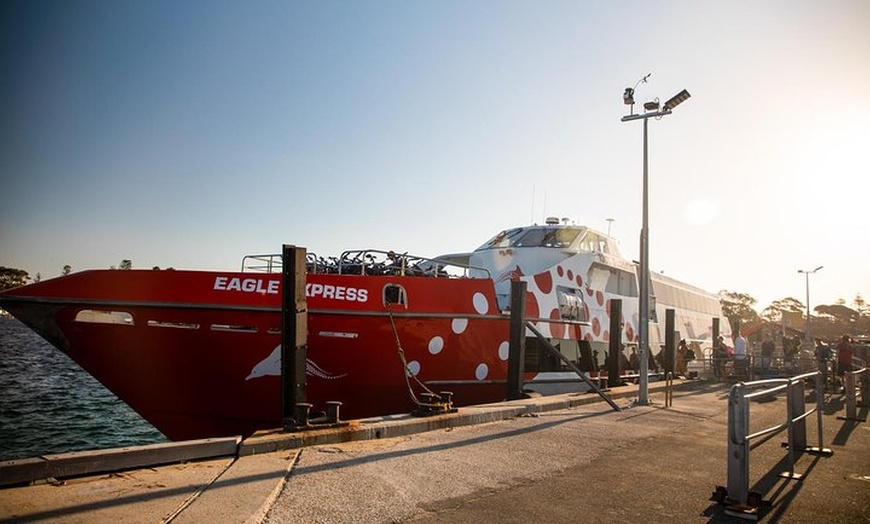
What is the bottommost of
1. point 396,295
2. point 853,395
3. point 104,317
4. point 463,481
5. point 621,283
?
point 463,481

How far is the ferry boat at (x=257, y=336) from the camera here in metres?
8.58

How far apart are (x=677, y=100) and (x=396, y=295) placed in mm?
6582

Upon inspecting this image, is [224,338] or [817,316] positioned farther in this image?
[817,316]

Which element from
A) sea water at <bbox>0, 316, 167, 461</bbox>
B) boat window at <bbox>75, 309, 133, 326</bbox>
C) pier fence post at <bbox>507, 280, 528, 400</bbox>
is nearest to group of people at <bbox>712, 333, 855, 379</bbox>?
pier fence post at <bbox>507, 280, 528, 400</bbox>

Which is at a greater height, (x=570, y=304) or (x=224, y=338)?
(x=570, y=304)

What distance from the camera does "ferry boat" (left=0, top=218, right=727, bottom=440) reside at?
8.58 meters

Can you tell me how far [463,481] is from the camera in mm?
4961

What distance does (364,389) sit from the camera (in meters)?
9.52

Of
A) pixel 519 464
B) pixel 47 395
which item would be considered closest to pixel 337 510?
pixel 519 464

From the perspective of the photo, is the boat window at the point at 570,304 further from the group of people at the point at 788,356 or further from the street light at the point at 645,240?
the group of people at the point at 788,356

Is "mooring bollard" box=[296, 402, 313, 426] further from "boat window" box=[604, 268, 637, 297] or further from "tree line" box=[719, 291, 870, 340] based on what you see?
"tree line" box=[719, 291, 870, 340]

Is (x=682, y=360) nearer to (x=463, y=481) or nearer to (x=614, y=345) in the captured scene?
(x=614, y=345)

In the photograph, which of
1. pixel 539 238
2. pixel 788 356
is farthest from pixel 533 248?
pixel 788 356

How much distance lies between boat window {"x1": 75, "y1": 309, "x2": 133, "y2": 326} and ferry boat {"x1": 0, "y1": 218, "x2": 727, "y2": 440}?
0.02m
